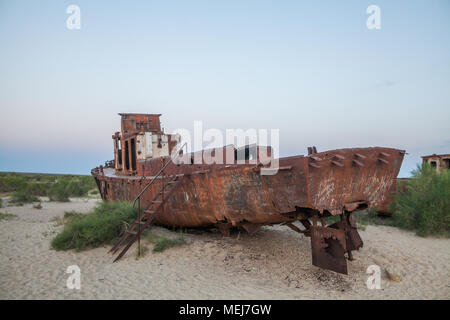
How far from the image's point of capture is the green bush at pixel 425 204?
29.1 feet

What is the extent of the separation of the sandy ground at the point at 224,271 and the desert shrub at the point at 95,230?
25 cm

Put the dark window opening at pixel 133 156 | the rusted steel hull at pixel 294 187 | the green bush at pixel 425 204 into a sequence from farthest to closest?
the dark window opening at pixel 133 156 → the green bush at pixel 425 204 → the rusted steel hull at pixel 294 187

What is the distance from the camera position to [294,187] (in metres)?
4.70

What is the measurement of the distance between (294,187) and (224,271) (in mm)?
2230

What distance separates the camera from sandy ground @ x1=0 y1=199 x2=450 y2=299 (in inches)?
185

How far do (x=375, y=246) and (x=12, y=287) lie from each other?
309 inches

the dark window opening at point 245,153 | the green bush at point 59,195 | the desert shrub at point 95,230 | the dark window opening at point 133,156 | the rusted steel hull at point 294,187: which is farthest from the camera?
the green bush at point 59,195

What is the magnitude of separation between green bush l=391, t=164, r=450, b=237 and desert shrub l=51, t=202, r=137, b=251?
8.82 metres

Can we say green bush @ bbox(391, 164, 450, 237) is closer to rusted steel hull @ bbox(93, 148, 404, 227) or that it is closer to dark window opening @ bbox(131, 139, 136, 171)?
rusted steel hull @ bbox(93, 148, 404, 227)

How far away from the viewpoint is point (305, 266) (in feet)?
19.3

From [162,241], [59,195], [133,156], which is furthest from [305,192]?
[59,195]

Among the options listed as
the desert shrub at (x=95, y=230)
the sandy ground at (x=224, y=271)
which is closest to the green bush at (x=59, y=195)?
the sandy ground at (x=224, y=271)

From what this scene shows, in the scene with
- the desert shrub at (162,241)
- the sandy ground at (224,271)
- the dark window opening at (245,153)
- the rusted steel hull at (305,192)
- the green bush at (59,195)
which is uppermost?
the dark window opening at (245,153)

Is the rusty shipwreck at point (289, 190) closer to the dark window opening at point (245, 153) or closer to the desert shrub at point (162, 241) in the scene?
the dark window opening at point (245, 153)
